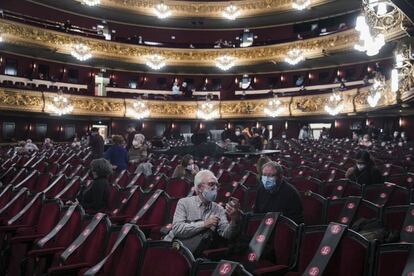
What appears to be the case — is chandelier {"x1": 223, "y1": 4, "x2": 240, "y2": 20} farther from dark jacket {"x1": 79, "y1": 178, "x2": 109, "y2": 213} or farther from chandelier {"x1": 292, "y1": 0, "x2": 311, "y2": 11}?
dark jacket {"x1": 79, "y1": 178, "x2": 109, "y2": 213}

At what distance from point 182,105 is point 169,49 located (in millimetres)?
→ 3542

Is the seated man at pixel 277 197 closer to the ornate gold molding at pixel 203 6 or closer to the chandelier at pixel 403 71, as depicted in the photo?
the chandelier at pixel 403 71

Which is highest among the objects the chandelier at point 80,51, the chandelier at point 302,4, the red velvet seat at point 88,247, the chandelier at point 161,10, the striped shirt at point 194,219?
the chandelier at point 161,10

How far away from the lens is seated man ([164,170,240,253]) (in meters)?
3.38

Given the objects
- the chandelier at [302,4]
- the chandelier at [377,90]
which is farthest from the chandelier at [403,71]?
the chandelier at [302,4]

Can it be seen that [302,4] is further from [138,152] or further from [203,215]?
[203,215]

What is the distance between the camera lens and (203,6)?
28.3m

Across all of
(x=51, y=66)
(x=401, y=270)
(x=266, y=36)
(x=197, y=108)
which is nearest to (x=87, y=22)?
(x=51, y=66)

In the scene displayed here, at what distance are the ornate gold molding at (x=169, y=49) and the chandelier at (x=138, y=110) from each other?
252 centimetres

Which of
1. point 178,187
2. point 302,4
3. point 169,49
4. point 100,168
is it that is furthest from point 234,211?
point 169,49

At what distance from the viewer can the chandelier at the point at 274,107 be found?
83.1 ft

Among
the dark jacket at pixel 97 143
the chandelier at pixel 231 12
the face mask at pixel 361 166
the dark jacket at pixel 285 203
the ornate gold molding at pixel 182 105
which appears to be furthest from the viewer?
the chandelier at pixel 231 12

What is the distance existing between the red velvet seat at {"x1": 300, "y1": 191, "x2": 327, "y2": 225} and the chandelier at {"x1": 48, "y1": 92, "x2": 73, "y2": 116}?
19.2 m

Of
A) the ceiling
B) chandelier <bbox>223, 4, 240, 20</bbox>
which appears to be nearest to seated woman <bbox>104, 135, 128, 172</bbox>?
the ceiling
